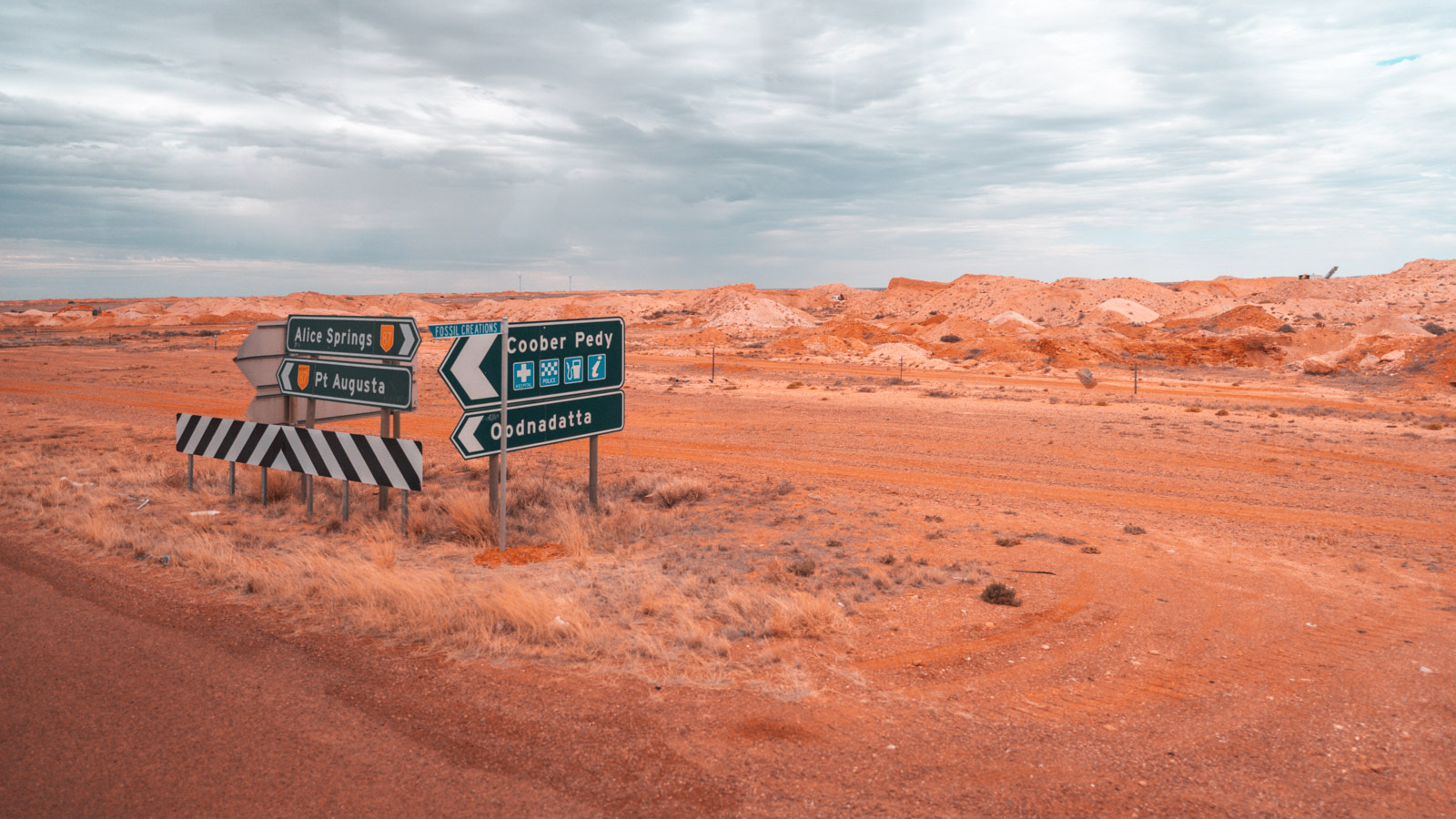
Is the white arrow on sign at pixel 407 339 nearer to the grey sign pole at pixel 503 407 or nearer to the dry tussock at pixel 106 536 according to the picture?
the grey sign pole at pixel 503 407

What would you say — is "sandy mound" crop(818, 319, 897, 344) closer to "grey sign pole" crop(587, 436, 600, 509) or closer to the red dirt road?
"grey sign pole" crop(587, 436, 600, 509)

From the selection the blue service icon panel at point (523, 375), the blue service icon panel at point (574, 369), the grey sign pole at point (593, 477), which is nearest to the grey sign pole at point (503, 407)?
the blue service icon panel at point (523, 375)

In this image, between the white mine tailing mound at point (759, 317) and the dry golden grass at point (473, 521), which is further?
the white mine tailing mound at point (759, 317)

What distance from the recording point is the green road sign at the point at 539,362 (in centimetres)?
866

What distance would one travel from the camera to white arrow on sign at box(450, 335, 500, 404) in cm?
858

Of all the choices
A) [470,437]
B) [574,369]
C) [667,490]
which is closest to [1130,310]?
[667,490]

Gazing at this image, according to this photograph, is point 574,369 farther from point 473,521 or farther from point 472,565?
point 472,565

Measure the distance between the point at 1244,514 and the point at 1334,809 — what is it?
8.50 m

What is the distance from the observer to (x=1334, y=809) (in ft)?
13.4

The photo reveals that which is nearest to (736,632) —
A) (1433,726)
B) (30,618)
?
(1433,726)

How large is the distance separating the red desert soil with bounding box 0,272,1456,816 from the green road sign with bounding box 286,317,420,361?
2.27m

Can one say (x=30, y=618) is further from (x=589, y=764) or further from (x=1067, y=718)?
(x=1067, y=718)

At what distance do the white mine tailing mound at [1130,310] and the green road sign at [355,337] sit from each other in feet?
260

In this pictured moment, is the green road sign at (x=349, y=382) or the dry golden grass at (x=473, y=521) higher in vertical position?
the green road sign at (x=349, y=382)
